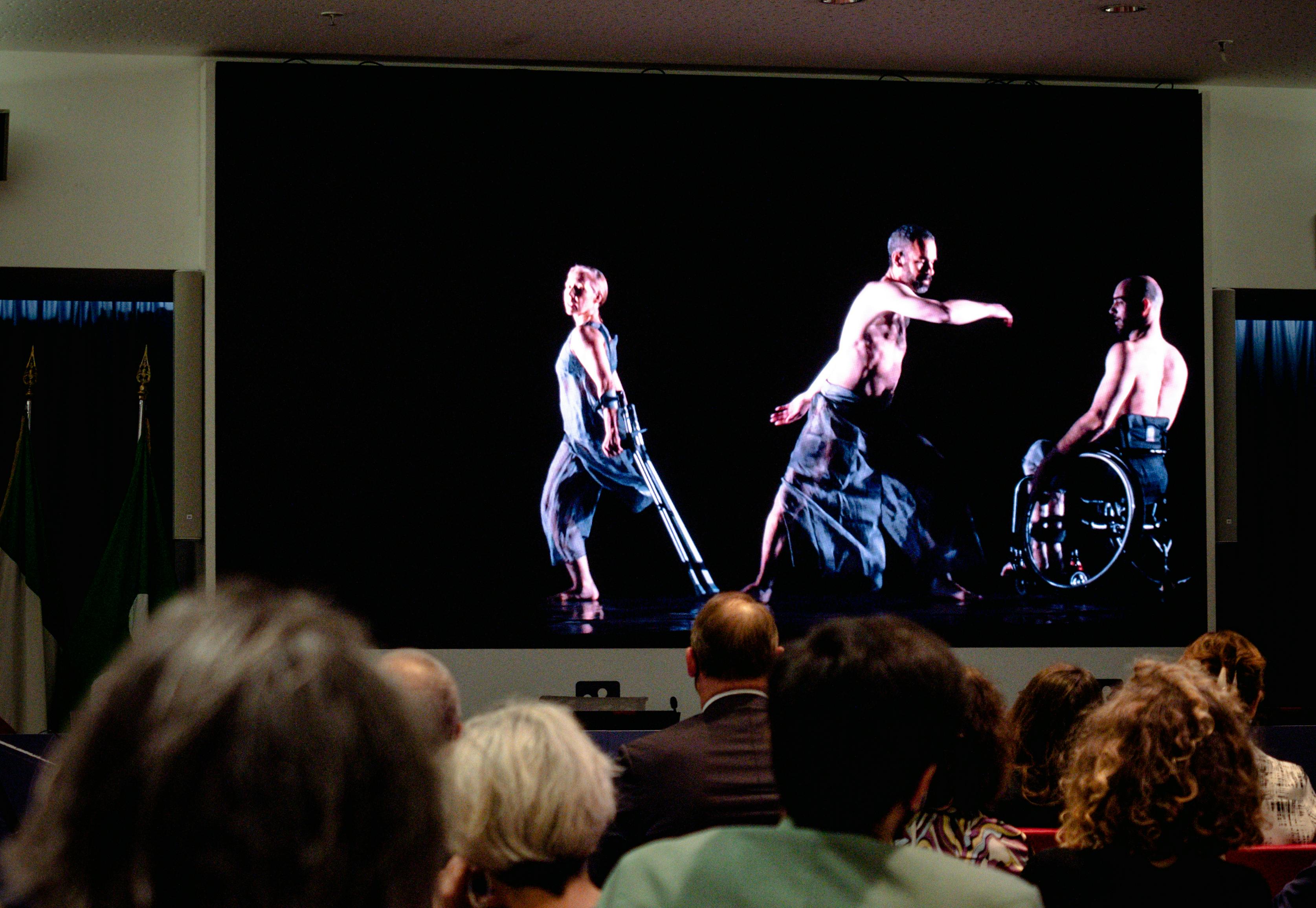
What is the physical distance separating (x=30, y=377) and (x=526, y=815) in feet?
18.7

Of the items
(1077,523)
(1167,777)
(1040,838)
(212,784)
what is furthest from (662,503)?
(212,784)

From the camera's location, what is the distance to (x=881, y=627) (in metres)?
1.32

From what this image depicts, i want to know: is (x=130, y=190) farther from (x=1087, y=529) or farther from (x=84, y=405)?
(x=1087, y=529)

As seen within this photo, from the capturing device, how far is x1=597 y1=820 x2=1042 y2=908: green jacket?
1124 millimetres

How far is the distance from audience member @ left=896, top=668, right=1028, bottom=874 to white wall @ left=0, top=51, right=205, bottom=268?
493 cm

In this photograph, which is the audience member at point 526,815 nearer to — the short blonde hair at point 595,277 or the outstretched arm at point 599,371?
the outstretched arm at point 599,371

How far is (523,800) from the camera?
164 centimetres

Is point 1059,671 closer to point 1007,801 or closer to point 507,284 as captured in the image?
point 1007,801

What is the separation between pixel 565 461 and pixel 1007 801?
345 cm

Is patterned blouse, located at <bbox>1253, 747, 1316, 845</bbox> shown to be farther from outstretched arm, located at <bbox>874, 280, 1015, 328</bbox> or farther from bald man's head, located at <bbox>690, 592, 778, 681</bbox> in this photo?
outstretched arm, located at <bbox>874, 280, 1015, 328</bbox>

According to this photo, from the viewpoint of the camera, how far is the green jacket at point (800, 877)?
1124 mm

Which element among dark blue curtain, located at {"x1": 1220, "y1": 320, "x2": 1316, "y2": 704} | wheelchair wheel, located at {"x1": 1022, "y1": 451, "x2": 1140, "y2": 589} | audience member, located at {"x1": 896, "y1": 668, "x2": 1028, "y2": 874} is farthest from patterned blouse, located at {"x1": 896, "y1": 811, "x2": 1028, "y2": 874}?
dark blue curtain, located at {"x1": 1220, "y1": 320, "x2": 1316, "y2": 704}

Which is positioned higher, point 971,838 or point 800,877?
point 800,877

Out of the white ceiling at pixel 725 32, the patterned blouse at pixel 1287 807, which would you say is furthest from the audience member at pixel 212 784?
the white ceiling at pixel 725 32
